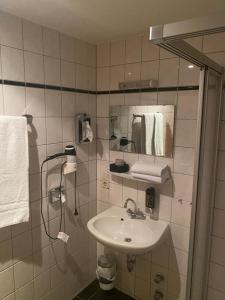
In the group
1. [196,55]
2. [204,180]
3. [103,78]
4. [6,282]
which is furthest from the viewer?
[103,78]

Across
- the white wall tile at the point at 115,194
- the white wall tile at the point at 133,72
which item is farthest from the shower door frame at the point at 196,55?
the white wall tile at the point at 115,194

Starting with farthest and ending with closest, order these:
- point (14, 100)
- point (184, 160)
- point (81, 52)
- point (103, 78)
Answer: point (103, 78)
point (81, 52)
point (184, 160)
point (14, 100)

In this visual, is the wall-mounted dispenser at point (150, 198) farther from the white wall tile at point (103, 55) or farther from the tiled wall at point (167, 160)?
the white wall tile at point (103, 55)

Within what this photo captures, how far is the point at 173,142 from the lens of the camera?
1794 mm

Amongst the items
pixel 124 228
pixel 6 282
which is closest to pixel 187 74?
pixel 124 228

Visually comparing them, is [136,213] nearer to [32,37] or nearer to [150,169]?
→ [150,169]

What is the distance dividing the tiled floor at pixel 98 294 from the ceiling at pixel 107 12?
2394mm

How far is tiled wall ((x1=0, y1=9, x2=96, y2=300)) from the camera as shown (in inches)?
61.9

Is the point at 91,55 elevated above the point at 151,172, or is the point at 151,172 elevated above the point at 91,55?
the point at 91,55

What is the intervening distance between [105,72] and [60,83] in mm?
469

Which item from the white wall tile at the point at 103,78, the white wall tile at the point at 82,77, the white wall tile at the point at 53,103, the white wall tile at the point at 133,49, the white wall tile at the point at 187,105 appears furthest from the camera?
the white wall tile at the point at 103,78

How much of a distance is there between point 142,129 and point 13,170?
3.39 feet

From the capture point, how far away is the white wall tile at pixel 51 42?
171cm

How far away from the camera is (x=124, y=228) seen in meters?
2.04
